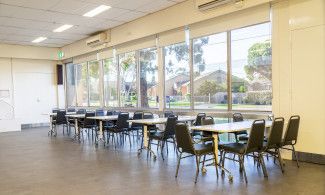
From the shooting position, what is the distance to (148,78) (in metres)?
9.34

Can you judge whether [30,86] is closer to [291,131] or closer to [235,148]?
[235,148]

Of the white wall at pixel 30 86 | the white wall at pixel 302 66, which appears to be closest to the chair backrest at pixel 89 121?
the white wall at pixel 302 66

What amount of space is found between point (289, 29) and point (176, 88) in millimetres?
3623

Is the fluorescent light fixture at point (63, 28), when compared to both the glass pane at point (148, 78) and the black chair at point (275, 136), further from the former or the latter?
the black chair at point (275, 136)

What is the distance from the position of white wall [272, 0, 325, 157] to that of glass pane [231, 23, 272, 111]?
0.42m

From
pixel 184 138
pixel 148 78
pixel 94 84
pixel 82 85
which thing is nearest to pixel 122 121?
pixel 148 78

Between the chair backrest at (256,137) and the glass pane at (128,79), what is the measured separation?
19.5 feet

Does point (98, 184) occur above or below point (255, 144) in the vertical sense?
below

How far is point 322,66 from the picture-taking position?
16.7ft

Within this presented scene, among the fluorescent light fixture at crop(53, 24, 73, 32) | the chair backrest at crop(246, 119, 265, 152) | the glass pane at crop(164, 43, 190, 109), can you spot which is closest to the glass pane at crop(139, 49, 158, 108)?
the glass pane at crop(164, 43, 190, 109)

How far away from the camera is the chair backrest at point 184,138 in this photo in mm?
4316

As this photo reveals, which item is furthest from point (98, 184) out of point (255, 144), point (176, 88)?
point (176, 88)

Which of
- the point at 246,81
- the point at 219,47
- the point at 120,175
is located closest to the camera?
the point at 120,175

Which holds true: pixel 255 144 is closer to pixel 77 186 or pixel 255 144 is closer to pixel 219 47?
pixel 77 186
